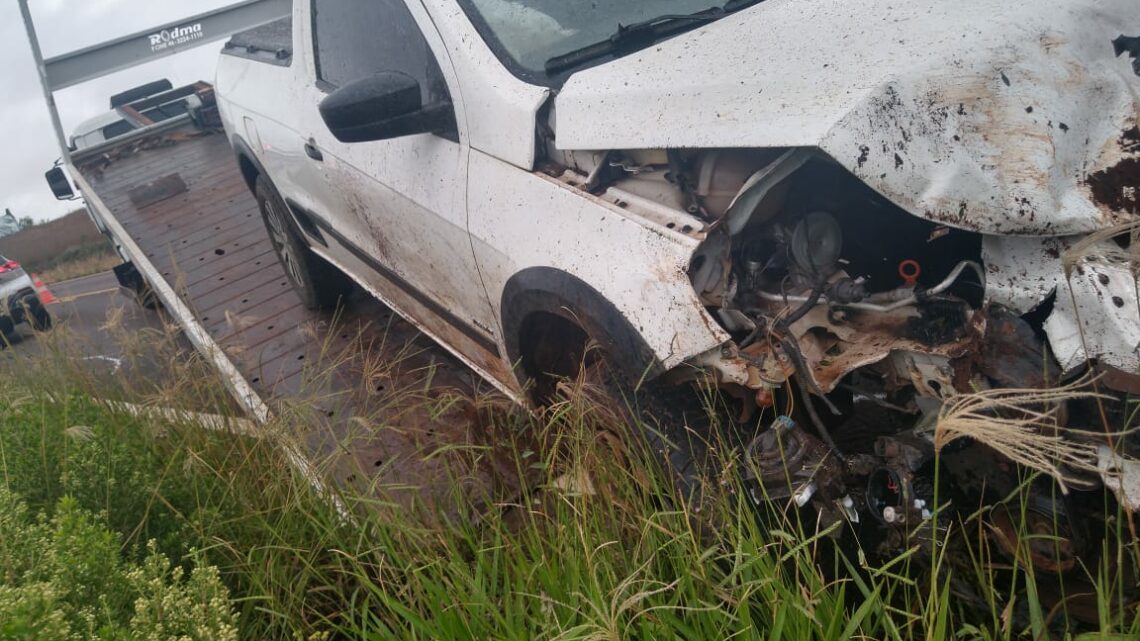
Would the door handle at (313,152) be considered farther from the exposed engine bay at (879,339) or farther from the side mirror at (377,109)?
the exposed engine bay at (879,339)

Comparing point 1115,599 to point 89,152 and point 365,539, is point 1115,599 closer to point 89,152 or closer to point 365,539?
point 365,539

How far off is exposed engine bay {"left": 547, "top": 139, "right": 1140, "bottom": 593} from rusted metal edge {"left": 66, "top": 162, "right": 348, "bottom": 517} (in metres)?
1.13

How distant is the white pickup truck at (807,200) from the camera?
2039 mm

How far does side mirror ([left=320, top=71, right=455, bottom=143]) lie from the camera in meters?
2.90

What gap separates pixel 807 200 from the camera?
239cm

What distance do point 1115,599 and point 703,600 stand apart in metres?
0.86

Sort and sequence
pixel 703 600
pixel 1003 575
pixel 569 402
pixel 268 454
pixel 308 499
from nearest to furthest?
pixel 703 600 → pixel 1003 575 → pixel 569 402 → pixel 308 499 → pixel 268 454

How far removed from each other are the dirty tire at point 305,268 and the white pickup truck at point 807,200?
1.99 meters

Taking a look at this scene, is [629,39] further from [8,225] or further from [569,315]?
Result: [8,225]

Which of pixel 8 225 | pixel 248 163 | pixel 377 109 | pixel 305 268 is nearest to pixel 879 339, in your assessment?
pixel 377 109

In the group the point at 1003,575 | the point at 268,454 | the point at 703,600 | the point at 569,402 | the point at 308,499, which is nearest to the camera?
the point at 703,600

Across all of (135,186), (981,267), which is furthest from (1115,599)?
(135,186)

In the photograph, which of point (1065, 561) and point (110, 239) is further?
point (110, 239)

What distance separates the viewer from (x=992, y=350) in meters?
2.02
